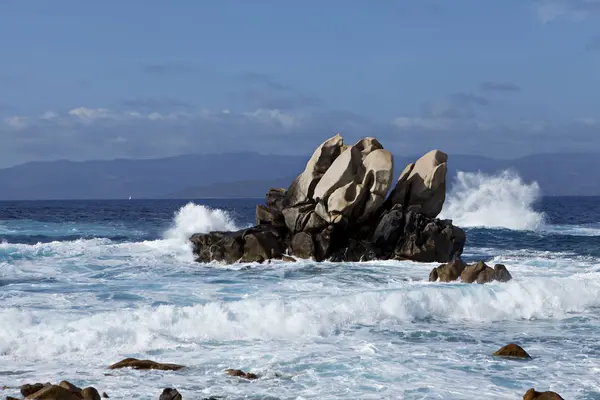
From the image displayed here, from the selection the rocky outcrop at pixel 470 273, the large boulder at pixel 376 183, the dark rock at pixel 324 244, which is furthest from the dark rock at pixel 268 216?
the rocky outcrop at pixel 470 273

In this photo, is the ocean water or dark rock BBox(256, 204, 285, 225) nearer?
the ocean water

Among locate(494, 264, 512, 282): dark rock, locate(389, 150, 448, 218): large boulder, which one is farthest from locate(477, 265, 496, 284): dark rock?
locate(389, 150, 448, 218): large boulder

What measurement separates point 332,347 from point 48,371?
562cm

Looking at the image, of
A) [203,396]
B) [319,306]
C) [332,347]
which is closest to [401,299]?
[319,306]

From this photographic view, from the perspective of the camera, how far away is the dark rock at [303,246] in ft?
104

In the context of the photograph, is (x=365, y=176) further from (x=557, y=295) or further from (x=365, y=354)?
(x=365, y=354)

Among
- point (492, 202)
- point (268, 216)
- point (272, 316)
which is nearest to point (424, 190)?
point (268, 216)

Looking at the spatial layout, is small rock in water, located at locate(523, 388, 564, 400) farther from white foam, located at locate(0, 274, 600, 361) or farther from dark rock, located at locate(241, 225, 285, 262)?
dark rock, located at locate(241, 225, 285, 262)

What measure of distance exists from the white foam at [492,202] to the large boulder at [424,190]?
28.6 meters

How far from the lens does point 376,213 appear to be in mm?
33469

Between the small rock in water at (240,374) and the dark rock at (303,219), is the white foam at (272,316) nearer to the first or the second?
the small rock in water at (240,374)

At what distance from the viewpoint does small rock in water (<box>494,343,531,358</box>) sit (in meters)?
15.1

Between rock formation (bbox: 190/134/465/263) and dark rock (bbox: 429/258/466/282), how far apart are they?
5509mm

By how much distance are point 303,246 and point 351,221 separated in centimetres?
245
